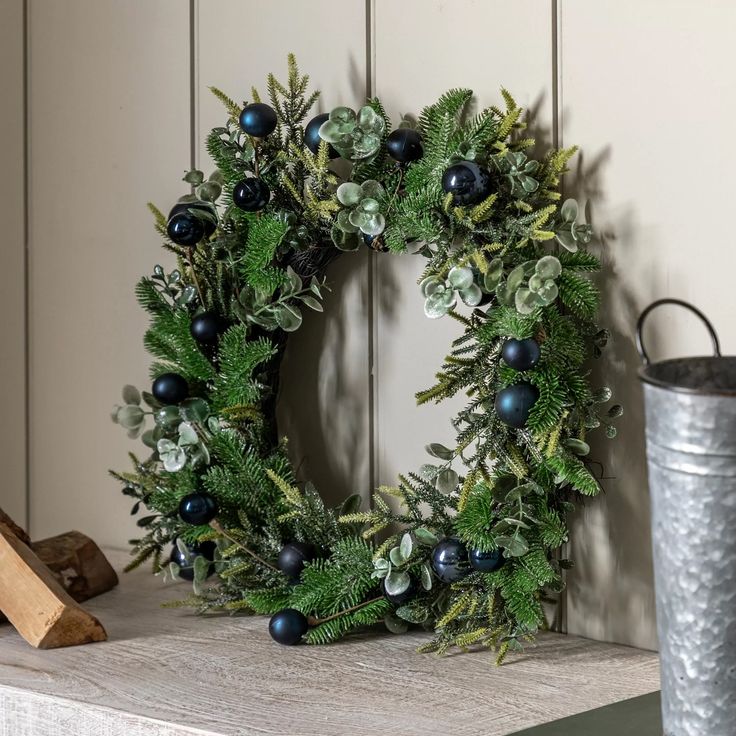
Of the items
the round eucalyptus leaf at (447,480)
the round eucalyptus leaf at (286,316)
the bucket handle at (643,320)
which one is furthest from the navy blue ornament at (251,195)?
the bucket handle at (643,320)

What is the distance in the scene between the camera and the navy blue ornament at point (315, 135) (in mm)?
1108

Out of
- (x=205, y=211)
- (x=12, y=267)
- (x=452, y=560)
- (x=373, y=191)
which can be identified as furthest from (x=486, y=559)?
(x=12, y=267)

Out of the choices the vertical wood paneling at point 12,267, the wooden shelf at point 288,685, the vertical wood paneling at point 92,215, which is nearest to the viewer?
the wooden shelf at point 288,685

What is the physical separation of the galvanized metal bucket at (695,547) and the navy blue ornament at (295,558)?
44 centimetres

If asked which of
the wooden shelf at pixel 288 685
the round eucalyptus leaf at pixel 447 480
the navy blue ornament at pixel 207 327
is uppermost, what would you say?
the navy blue ornament at pixel 207 327

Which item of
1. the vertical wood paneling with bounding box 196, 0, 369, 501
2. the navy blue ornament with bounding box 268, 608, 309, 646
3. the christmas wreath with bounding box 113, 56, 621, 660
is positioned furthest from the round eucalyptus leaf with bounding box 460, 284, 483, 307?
the navy blue ornament with bounding box 268, 608, 309, 646

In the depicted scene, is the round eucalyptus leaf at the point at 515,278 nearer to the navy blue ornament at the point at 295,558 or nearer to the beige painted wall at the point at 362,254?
the beige painted wall at the point at 362,254

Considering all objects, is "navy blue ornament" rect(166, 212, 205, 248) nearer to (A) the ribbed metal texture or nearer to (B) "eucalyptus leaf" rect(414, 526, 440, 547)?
(B) "eucalyptus leaf" rect(414, 526, 440, 547)

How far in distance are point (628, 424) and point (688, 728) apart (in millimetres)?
348

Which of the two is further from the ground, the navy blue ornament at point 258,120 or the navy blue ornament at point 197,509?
the navy blue ornament at point 258,120

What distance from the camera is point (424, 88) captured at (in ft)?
3.73

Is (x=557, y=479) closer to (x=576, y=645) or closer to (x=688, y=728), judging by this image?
(x=576, y=645)

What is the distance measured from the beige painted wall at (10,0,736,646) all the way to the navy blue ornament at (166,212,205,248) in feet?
0.51

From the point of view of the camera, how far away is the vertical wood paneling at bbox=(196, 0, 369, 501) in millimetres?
1201
